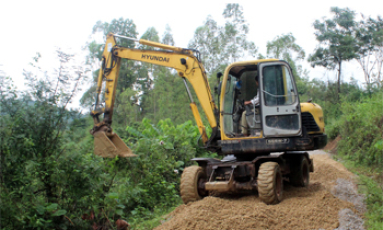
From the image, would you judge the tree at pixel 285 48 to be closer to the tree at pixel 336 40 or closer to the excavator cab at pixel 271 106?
the tree at pixel 336 40

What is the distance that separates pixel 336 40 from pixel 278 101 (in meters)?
23.3

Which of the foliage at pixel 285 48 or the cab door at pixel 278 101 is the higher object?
the foliage at pixel 285 48

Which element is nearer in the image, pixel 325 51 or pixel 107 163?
pixel 107 163

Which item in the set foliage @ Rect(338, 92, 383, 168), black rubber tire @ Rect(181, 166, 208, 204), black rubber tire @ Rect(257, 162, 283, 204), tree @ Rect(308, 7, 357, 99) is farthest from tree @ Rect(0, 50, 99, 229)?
tree @ Rect(308, 7, 357, 99)

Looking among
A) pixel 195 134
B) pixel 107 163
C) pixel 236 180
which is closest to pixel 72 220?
pixel 107 163

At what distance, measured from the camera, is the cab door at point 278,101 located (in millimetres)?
7398

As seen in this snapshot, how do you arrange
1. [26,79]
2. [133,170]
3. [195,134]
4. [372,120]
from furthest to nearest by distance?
1. [372,120]
2. [195,134]
3. [133,170]
4. [26,79]

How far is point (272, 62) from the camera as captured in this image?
761 cm

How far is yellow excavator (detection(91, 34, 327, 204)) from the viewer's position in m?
7.27

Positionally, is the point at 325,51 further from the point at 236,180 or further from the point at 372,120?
the point at 236,180

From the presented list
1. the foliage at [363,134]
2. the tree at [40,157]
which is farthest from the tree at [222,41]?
the tree at [40,157]

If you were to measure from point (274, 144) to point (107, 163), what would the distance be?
3.28 m

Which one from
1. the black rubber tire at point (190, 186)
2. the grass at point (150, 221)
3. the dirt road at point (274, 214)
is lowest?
the grass at point (150, 221)

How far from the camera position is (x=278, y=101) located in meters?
7.48
